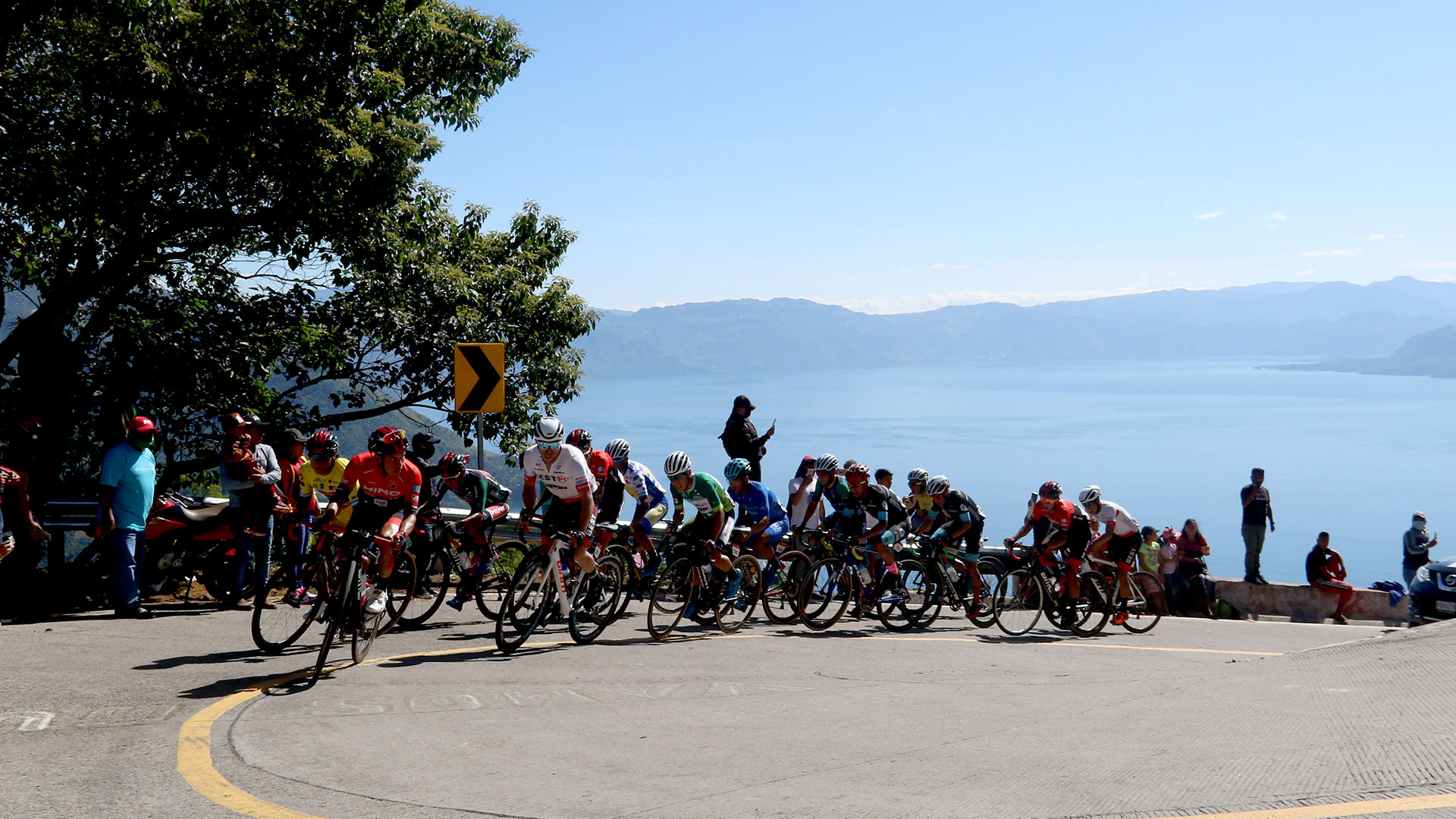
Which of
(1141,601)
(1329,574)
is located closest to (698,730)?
(1141,601)

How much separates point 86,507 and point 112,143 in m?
3.94

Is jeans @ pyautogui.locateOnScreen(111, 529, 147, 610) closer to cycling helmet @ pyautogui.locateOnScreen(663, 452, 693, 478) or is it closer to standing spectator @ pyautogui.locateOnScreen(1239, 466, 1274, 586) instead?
cycling helmet @ pyautogui.locateOnScreen(663, 452, 693, 478)

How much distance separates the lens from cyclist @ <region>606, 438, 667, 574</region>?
1015 cm

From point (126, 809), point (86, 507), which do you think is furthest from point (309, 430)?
point (126, 809)

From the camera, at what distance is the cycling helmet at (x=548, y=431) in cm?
882

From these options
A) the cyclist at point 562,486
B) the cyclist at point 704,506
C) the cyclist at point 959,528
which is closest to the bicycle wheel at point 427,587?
the cyclist at point 562,486

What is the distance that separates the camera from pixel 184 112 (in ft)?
35.4

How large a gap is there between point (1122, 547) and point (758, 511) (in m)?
4.82

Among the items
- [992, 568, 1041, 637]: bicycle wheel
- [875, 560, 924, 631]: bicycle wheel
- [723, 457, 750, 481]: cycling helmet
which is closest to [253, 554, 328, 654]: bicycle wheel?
[723, 457, 750, 481]: cycling helmet

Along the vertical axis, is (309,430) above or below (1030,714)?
above

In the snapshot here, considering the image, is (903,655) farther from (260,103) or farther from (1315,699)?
(260,103)

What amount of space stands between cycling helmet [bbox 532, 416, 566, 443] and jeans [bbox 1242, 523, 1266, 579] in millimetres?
15923

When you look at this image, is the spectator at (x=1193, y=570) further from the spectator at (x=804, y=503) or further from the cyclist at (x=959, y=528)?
the spectator at (x=804, y=503)

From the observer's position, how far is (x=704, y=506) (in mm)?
9953
